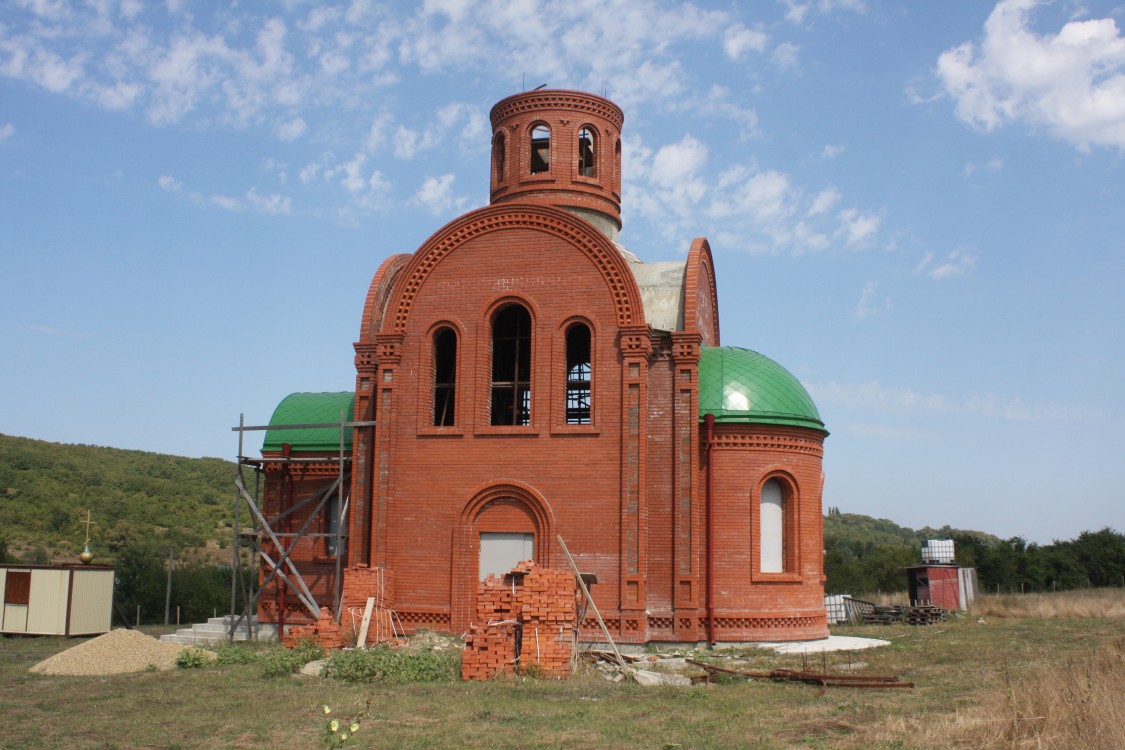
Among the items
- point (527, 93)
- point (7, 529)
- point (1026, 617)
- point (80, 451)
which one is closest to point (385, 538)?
point (527, 93)

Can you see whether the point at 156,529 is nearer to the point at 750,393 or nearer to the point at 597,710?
the point at 750,393

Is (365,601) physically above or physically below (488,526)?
below

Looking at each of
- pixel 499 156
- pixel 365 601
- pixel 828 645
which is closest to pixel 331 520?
pixel 365 601

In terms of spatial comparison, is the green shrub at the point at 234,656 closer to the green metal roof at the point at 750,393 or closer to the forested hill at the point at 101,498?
the green metal roof at the point at 750,393

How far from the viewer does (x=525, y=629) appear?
51.3ft

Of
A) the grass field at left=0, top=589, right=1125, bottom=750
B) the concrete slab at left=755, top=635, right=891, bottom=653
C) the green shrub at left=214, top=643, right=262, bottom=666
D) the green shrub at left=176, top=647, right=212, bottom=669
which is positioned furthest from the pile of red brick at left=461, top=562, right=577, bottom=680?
the green shrub at left=176, top=647, right=212, bottom=669

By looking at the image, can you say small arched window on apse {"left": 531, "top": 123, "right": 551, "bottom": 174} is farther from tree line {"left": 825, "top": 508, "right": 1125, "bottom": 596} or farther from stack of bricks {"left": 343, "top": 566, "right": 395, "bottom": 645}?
tree line {"left": 825, "top": 508, "right": 1125, "bottom": 596}

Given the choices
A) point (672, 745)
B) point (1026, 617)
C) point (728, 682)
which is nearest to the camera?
point (672, 745)

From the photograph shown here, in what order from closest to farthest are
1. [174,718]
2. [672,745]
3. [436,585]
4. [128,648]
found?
1. [672,745]
2. [174,718]
3. [128,648]
4. [436,585]

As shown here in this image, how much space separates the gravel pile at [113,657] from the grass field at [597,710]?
1.35 feet

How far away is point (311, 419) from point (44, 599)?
6611 millimetres

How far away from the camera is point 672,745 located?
34.4 feet

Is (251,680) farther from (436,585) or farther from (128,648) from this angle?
(436,585)

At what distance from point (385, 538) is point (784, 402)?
787cm
